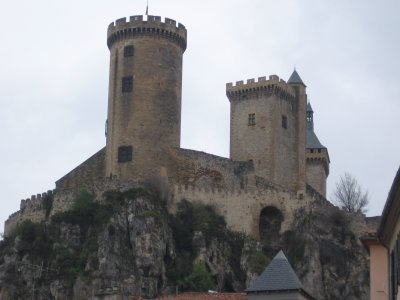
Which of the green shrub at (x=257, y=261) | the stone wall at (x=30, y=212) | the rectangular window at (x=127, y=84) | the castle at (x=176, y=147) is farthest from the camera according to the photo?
the rectangular window at (x=127, y=84)

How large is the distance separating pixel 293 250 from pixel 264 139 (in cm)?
1036

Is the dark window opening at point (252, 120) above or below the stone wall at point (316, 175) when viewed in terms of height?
above

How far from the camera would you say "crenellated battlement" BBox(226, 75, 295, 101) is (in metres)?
85.6

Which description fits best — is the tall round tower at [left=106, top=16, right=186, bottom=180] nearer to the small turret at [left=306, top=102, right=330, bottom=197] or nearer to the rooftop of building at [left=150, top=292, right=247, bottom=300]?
the small turret at [left=306, top=102, right=330, bottom=197]

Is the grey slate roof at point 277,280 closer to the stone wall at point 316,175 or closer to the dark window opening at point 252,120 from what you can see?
the dark window opening at point 252,120

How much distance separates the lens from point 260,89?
85938 millimetres

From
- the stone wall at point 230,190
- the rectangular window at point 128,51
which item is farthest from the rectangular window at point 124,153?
the rectangular window at point 128,51

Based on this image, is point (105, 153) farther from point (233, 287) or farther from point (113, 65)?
point (233, 287)

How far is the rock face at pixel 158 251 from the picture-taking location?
2852 inches

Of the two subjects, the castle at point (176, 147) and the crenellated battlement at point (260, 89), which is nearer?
the castle at point (176, 147)

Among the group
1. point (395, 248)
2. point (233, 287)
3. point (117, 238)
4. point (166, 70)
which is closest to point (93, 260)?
point (117, 238)

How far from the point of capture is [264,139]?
275ft

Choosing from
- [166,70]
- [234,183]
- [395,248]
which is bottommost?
[395,248]

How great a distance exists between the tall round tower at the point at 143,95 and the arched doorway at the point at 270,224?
26.0 ft
